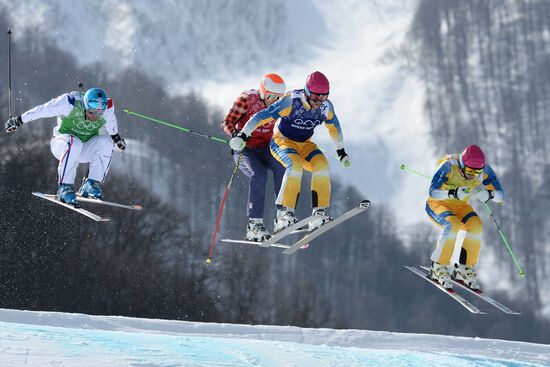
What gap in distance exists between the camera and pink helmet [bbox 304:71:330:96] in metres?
17.3

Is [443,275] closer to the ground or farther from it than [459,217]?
closer to the ground

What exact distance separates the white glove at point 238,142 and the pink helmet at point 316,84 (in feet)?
3.97

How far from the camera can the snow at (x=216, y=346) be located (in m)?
15.7

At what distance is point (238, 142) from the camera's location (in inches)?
688

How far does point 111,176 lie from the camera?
5722 centimetres

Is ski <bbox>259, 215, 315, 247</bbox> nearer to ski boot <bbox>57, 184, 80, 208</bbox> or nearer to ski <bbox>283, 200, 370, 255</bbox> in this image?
ski <bbox>283, 200, 370, 255</bbox>

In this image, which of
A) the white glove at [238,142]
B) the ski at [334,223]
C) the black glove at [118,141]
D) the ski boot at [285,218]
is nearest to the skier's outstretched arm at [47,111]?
the black glove at [118,141]

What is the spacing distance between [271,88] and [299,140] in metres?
0.93

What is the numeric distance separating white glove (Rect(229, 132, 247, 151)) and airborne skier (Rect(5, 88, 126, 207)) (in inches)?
101

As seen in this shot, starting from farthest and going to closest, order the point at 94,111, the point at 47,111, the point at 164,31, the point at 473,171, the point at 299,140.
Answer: the point at 164,31 < the point at 94,111 < the point at 47,111 < the point at 299,140 < the point at 473,171

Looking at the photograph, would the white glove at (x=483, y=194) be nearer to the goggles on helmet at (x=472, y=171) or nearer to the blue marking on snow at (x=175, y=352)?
the goggles on helmet at (x=472, y=171)

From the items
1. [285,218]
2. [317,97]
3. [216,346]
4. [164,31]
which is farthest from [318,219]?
[164,31]

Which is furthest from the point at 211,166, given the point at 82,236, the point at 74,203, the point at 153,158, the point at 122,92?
the point at 74,203

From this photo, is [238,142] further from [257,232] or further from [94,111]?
[94,111]
